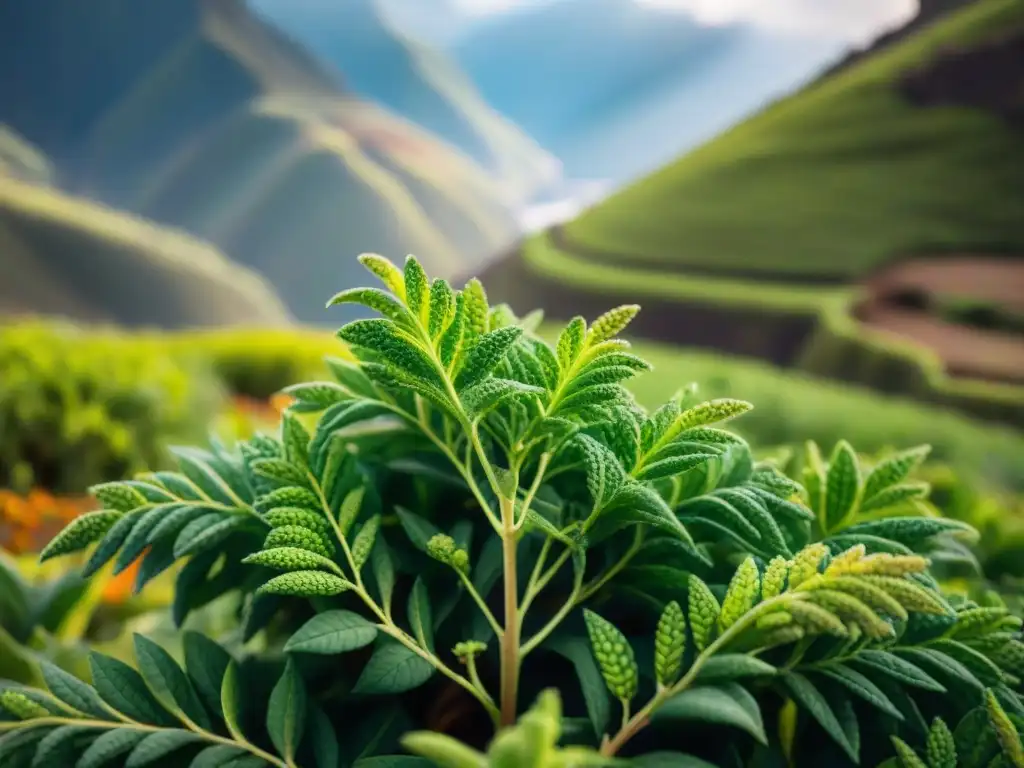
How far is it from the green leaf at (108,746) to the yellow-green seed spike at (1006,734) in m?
0.42

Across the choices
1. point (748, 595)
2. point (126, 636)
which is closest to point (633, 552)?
point (748, 595)

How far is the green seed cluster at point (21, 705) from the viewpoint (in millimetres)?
376

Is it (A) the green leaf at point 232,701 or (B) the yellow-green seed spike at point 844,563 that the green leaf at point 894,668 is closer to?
(B) the yellow-green seed spike at point 844,563

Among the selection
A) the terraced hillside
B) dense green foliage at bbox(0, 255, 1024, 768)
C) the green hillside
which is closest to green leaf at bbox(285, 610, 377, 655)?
dense green foliage at bbox(0, 255, 1024, 768)

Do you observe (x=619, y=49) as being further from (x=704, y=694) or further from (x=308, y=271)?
(x=704, y=694)

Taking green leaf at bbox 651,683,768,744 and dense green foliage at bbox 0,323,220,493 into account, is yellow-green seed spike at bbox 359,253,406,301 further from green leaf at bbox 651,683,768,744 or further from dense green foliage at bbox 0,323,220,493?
dense green foliage at bbox 0,323,220,493

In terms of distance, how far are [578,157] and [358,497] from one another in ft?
32.3

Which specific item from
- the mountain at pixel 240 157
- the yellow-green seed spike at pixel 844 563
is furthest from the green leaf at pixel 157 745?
the mountain at pixel 240 157

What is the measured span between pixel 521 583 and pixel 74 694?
25cm

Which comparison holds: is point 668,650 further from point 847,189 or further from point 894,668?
point 847,189

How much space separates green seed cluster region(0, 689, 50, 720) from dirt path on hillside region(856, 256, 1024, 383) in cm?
624

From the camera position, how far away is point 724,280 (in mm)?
8539

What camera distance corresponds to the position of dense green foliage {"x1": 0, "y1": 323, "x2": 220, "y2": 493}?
7.52ft

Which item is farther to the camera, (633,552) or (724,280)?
(724,280)
